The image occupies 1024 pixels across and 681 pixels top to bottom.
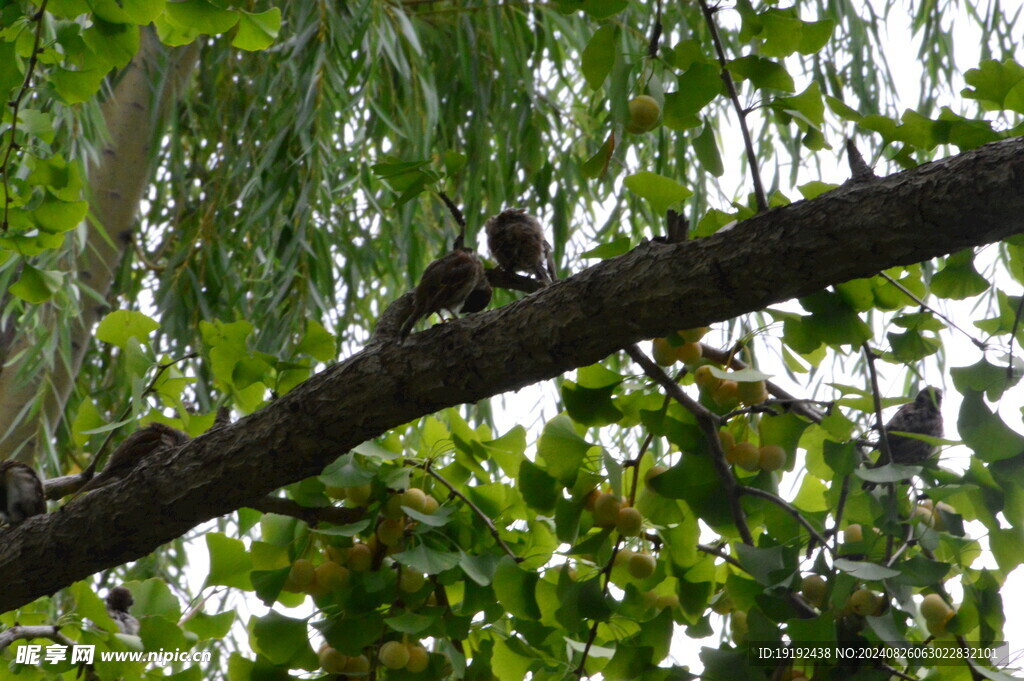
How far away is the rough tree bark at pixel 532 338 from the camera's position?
0.48 metres

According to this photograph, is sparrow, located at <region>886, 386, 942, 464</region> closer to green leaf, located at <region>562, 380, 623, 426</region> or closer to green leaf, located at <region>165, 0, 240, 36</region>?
green leaf, located at <region>562, 380, 623, 426</region>

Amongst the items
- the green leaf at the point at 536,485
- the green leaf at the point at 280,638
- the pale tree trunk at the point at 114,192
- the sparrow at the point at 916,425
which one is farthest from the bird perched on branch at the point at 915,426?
the pale tree trunk at the point at 114,192

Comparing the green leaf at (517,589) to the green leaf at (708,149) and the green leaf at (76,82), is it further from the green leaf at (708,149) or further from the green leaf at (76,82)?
the green leaf at (76,82)

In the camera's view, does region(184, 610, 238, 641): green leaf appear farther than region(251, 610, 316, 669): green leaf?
Yes

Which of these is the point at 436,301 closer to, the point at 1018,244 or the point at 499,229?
the point at 499,229

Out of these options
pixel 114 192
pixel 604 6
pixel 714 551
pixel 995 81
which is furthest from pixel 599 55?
pixel 114 192

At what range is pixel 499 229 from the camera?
26.7 inches

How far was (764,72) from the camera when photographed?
0.56 metres

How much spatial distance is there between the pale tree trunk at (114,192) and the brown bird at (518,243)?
3.21ft

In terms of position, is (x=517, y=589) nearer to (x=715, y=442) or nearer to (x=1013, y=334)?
(x=715, y=442)

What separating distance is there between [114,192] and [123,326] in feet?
2.96

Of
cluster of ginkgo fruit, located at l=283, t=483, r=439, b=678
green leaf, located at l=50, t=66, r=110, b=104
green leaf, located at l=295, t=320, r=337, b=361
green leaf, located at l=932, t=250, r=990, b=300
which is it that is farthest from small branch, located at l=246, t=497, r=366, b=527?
green leaf, located at l=932, t=250, r=990, b=300

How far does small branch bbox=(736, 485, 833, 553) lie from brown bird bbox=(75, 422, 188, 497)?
44 centimetres

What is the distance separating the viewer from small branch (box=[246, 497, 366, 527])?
0.70 metres
